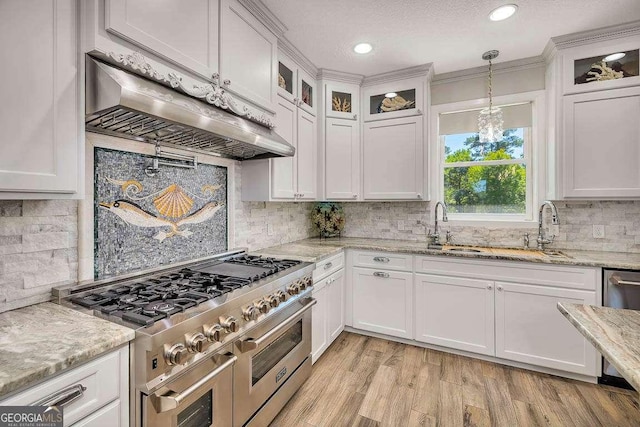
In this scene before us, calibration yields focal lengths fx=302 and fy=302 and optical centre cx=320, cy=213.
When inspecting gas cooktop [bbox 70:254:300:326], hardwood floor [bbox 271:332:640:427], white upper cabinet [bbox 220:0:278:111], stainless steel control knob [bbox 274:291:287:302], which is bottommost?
hardwood floor [bbox 271:332:640:427]

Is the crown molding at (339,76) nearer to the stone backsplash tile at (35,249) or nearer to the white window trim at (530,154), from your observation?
the white window trim at (530,154)

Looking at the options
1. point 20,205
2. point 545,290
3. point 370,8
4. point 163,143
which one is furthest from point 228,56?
point 545,290

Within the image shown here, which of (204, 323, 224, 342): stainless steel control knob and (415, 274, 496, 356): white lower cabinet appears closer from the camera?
(204, 323, 224, 342): stainless steel control knob

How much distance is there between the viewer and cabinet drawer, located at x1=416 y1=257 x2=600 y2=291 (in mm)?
2207

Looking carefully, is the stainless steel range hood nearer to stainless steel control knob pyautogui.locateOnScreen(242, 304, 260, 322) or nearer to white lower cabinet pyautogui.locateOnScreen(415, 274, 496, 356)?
stainless steel control knob pyautogui.locateOnScreen(242, 304, 260, 322)

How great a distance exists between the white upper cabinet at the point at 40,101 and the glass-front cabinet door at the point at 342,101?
2.26m

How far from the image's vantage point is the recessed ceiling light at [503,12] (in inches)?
81.4

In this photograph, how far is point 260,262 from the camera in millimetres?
2170

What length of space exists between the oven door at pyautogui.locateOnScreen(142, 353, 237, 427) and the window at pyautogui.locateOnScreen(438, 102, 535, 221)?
2722mm

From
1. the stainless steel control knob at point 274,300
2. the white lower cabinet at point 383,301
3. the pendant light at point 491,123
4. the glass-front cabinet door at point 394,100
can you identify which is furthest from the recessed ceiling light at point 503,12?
the stainless steel control knob at point 274,300

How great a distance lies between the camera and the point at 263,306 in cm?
163

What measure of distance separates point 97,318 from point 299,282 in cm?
114

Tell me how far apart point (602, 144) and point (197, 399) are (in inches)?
128

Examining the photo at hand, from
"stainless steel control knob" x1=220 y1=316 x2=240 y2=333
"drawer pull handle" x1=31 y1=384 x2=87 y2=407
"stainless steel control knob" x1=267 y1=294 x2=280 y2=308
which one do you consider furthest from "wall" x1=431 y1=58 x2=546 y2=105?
"drawer pull handle" x1=31 y1=384 x2=87 y2=407
